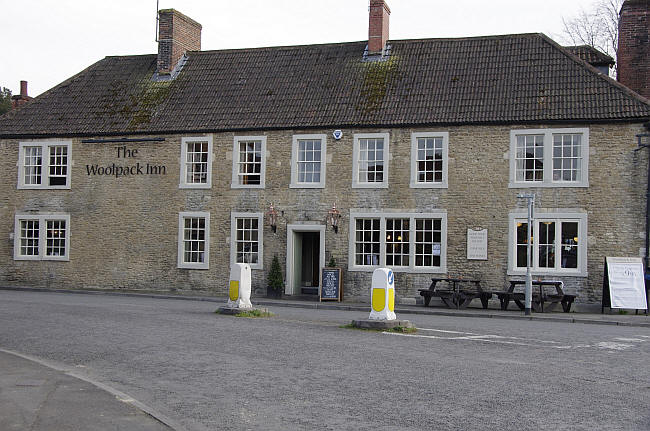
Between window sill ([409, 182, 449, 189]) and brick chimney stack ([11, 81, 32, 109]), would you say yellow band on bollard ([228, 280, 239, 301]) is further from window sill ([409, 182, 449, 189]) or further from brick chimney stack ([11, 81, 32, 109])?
brick chimney stack ([11, 81, 32, 109])

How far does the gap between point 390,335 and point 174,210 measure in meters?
15.4

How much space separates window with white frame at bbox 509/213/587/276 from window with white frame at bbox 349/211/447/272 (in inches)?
90.7

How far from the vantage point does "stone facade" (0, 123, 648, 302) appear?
2373 cm

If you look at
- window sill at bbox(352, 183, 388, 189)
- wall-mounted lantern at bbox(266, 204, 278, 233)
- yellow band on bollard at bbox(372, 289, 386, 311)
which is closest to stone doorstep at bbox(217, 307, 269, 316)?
yellow band on bollard at bbox(372, 289, 386, 311)

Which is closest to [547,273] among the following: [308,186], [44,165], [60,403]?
[308,186]

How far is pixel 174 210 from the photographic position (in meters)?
28.2

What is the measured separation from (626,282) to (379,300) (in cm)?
1028

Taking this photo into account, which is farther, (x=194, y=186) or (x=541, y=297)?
(x=194, y=186)

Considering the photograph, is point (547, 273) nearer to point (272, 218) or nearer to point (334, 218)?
point (334, 218)

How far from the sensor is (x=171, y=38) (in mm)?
31141

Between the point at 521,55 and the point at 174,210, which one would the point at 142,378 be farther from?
the point at 521,55

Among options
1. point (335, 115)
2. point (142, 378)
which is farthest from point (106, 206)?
point (142, 378)

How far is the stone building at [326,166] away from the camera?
955 inches

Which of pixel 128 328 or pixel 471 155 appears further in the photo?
pixel 471 155
